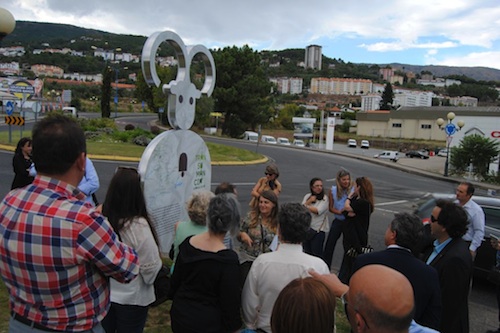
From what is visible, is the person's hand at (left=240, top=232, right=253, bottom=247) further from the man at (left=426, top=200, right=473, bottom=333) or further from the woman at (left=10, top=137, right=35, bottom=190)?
the woman at (left=10, top=137, right=35, bottom=190)

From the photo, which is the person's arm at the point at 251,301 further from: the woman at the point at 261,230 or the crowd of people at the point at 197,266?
the woman at the point at 261,230

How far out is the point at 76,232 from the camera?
2012 millimetres

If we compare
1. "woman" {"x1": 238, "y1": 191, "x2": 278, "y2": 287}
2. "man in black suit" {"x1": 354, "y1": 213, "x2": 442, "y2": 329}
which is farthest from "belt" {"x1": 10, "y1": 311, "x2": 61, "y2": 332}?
"woman" {"x1": 238, "y1": 191, "x2": 278, "y2": 287}

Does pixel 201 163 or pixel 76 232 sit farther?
pixel 201 163

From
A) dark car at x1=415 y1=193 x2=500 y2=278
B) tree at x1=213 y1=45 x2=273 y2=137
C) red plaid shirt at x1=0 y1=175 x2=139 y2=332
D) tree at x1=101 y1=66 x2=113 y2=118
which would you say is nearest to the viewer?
red plaid shirt at x1=0 y1=175 x2=139 y2=332

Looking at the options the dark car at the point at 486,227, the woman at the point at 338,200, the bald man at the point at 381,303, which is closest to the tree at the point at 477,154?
the dark car at the point at 486,227

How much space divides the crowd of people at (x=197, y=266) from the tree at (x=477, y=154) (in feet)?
76.8

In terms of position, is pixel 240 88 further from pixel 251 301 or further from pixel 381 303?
pixel 381 303

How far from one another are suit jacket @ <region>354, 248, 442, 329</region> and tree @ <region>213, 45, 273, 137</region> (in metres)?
43.2

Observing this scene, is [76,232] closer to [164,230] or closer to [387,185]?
[164,230]

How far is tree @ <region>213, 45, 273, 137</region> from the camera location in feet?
151

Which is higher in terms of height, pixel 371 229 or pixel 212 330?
pixel 212 330

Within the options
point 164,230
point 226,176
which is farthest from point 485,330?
point 226,176

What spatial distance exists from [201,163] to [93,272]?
16.6ft
